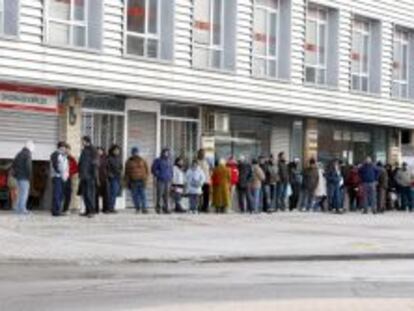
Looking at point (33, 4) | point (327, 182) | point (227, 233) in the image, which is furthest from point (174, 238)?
point (327, 182)

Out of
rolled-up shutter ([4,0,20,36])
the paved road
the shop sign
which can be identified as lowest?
the paved road

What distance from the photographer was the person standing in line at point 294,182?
33.8m

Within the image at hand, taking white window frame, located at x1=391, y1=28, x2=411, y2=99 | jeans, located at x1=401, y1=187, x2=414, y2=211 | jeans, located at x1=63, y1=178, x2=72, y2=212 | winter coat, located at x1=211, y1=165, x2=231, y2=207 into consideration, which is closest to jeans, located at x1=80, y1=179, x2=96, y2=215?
jeans, located at x1=63, y1=178, x2=72, y2=212

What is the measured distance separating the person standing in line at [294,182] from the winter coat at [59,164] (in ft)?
32.7

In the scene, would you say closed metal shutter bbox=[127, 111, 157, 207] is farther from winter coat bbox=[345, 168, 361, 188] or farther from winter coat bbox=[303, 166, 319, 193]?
winter coat bbox=[345, 168, 361, 188]

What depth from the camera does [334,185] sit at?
34.5 meters

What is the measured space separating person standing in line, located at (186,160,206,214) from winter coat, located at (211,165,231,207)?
59 cm

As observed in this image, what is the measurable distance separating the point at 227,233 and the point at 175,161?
631 centimetres

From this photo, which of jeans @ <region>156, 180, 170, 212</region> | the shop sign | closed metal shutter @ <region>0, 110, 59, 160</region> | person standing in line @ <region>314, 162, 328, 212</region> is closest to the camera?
the shop sign

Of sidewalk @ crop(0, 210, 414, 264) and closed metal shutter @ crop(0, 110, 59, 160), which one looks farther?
closed metal shutter @ crop(0, 110, 59, 160)

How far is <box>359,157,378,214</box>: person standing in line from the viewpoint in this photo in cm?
3472

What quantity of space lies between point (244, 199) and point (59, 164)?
7.89 metres

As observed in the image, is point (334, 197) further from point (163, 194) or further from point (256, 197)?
point (163, 194)

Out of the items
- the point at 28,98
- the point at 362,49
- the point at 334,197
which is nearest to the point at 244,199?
the point at 334,197
